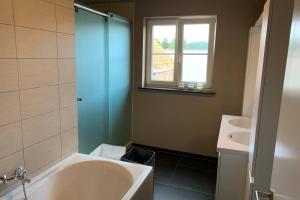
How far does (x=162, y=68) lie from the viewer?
366cm

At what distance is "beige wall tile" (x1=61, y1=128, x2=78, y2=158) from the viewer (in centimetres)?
199

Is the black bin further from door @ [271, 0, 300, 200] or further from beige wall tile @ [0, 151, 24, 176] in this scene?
door @ [271, 0, 300, 200]

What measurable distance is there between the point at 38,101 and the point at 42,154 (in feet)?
1.32

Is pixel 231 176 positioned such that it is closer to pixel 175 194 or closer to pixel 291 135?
pixel 175 194

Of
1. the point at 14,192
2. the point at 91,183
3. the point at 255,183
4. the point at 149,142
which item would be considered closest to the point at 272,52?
the point at 255,183

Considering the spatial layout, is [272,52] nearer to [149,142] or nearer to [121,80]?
[121,80]

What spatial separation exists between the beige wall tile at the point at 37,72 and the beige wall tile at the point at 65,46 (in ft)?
0.37

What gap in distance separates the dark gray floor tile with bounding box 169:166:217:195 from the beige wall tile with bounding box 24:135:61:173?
1.46 m

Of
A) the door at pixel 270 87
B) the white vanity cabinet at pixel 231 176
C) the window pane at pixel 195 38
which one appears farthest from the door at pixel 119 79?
the door at pixel 270 87

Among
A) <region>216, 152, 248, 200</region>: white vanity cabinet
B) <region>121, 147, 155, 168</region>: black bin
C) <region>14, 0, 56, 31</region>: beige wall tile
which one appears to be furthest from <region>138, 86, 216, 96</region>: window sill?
<region>14, 0, 56, 31</region>: beige wall tile

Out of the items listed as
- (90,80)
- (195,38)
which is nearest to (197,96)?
(195,38)

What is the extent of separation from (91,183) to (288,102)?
5.51 ft

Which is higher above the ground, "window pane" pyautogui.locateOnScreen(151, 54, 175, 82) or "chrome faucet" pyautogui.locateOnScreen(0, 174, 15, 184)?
"window pane" pyautogui.locateOnScreen(151, 54, 175, 82)

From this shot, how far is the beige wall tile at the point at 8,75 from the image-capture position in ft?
4.57
